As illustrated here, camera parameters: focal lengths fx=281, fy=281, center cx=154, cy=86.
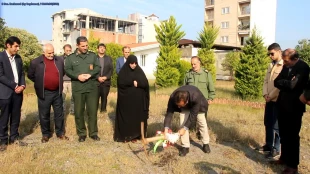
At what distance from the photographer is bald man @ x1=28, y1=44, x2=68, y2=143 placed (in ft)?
17.0

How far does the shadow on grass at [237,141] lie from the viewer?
16.3ft

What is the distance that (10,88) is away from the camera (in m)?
4.79

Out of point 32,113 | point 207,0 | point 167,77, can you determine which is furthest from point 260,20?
point 32,113

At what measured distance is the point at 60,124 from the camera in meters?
5.57

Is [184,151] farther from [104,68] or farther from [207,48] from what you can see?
[207,48]

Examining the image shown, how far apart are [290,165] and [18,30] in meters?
34.2

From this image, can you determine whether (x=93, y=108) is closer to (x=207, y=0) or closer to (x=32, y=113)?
(x=32, y=113)

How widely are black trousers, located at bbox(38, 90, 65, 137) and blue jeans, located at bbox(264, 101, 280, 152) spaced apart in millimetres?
3884

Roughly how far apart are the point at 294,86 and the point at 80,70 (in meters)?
3.69

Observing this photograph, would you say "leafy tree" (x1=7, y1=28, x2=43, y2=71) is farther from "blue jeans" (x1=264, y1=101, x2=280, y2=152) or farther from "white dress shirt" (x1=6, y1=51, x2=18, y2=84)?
"blue jeans" (x1=264, y1=101, x2=280, y2=152)

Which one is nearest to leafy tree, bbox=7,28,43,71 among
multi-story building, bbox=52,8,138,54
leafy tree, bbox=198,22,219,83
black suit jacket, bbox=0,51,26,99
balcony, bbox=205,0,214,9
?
multi-story building, bbox=52,8,138,54

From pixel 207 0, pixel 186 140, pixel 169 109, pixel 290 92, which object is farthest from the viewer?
pixel 207 0

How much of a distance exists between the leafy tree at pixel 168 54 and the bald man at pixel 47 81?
472 inches

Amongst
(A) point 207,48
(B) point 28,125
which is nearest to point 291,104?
(B) point 28,125
